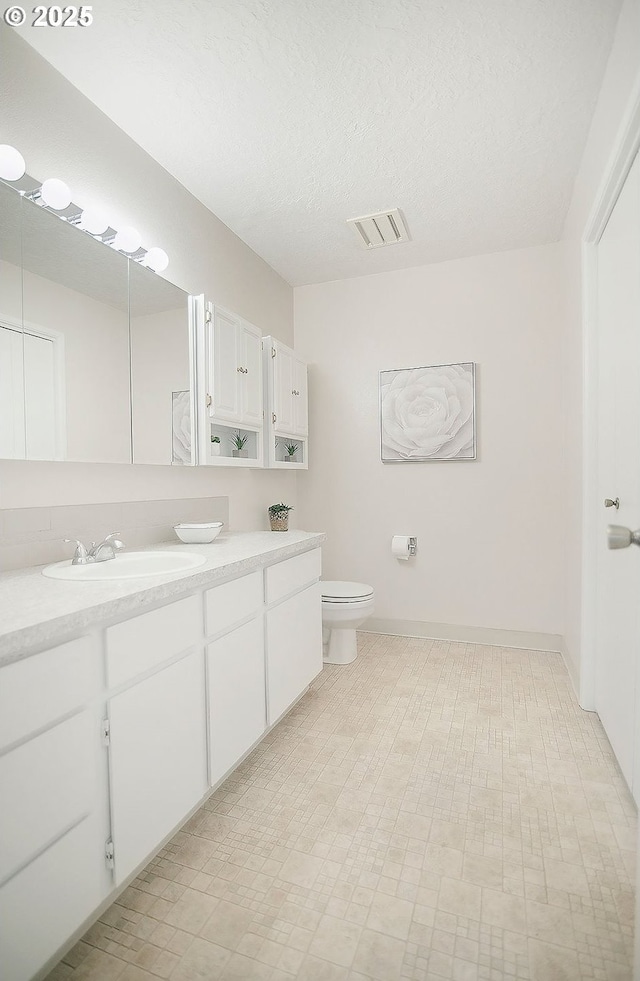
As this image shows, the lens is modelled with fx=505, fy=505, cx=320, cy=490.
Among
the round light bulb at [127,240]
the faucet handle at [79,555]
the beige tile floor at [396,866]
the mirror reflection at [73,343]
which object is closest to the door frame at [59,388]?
the mirror reflection at [73,343]

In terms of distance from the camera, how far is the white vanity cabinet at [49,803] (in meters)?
0.96

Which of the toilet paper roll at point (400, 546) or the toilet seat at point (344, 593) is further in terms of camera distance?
the toilet paper roll at point (400, 546)

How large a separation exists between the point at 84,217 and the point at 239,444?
4.09ft

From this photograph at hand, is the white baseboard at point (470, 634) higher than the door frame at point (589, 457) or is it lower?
lower

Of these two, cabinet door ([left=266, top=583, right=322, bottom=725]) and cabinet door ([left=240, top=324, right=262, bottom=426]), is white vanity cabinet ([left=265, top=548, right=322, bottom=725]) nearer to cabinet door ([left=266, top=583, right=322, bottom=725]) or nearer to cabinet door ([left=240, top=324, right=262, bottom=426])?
cabinet door ([left=266, top=583, right=322, bottom=725])

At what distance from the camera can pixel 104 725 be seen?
1195mm

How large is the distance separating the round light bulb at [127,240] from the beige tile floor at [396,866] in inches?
81.1

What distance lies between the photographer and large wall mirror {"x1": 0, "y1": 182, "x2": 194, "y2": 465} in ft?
5.05

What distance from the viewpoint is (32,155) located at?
1.67 meters

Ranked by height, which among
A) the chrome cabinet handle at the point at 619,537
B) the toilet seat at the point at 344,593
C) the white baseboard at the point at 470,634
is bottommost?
the white baseboard at the point at 470,634

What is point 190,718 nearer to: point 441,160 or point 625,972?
point 625,972

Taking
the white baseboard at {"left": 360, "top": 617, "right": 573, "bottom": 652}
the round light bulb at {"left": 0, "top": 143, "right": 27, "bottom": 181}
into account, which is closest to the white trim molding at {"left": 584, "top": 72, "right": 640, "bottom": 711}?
the white baseboard at {"left": 360, "top": 617, "right": 573, "bottom": 652}

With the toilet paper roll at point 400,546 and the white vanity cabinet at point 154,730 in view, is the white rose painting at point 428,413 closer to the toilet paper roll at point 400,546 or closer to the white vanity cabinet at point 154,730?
the toilet paper roll at point 400,546

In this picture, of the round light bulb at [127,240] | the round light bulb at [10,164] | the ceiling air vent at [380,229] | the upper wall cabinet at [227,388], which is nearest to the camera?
the round light bulb at [10,164]
